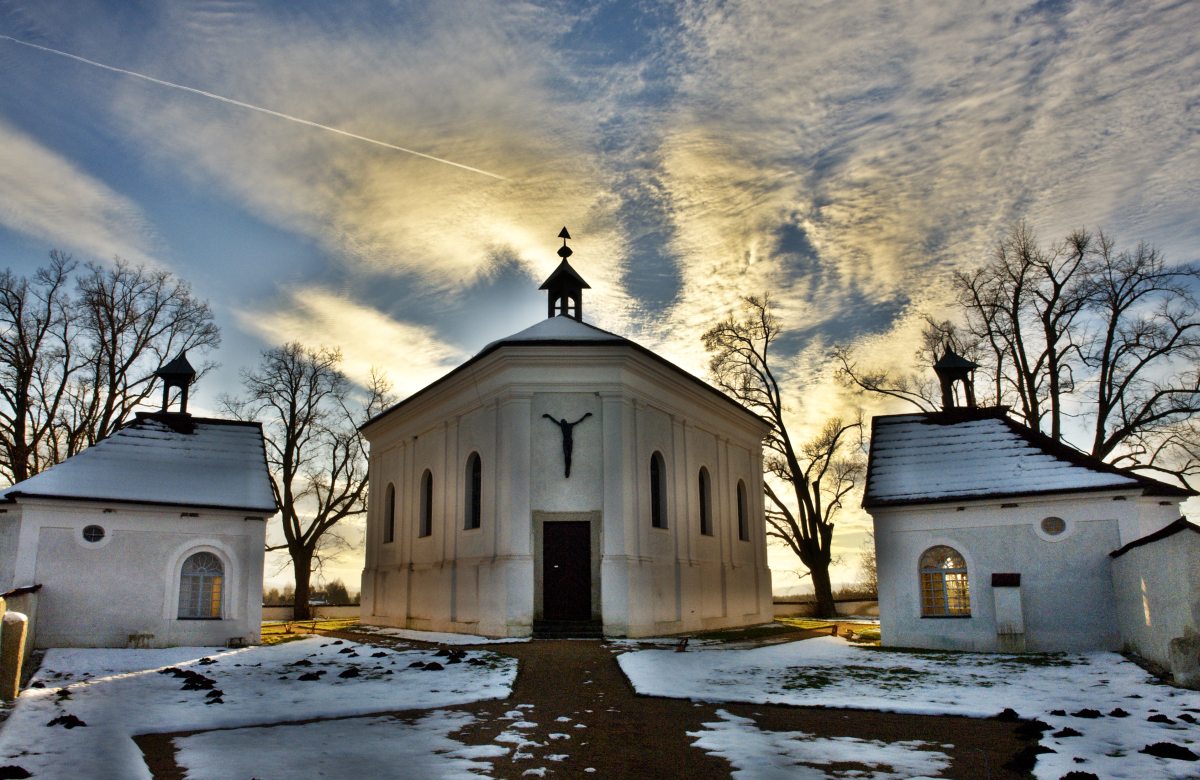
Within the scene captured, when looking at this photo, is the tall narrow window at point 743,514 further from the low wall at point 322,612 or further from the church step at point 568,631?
the low wall at point 322,612

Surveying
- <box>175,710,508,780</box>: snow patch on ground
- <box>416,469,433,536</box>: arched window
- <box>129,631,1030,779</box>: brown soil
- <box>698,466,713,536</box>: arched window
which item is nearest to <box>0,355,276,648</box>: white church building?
<box>416,469,433,536</box>: arched window

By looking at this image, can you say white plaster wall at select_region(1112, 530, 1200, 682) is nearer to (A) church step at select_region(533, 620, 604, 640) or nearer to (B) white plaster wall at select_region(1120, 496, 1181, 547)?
(B) white plaster wall at select_region(1120, 496, 1181, 547)

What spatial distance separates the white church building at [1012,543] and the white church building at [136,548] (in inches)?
608

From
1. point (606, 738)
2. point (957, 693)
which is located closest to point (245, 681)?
point (606, 738)

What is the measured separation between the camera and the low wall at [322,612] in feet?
116

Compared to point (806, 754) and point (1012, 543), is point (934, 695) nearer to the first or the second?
point (806, 754)

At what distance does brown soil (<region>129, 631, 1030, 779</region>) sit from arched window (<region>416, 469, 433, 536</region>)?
14.3 m

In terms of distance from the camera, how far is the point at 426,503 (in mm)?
27391

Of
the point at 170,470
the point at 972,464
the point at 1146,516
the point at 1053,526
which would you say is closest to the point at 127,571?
the point at 170,470

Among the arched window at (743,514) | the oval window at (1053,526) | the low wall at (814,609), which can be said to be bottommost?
the low wall at (814,609)

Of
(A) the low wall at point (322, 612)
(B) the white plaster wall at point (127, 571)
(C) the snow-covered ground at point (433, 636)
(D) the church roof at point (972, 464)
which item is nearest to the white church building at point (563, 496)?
(C) the snow-covered ground at point (433, 636)

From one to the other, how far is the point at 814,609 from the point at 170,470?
25347 millimetres

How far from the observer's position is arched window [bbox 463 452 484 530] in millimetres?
24078

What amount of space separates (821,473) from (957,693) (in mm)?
24001
